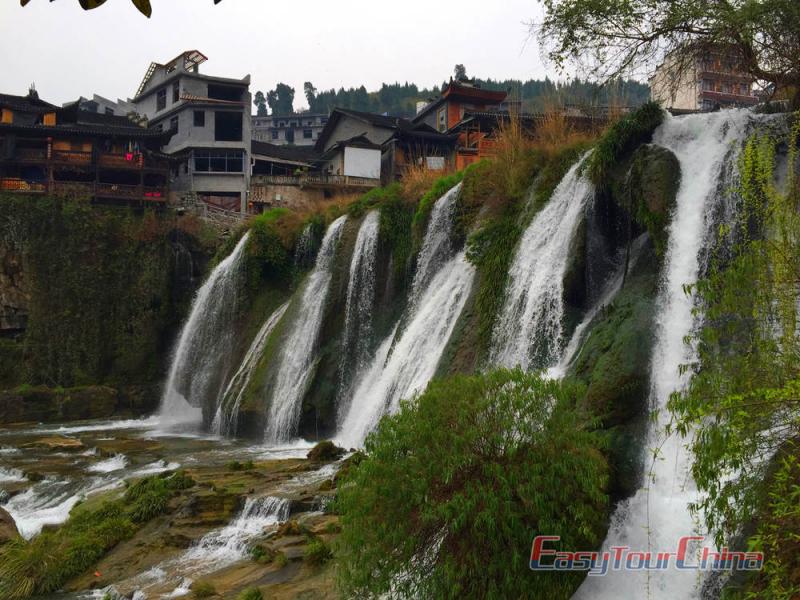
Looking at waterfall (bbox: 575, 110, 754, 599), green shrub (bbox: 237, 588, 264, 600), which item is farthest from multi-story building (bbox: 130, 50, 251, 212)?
green shrub (bbox: 237, 588, 264, 600)

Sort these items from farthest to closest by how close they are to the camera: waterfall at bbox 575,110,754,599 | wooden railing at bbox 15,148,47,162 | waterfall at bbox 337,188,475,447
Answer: wooden railing at bbox 15,148,47,162 → waterfall at bbox 337,188,475,447 → waterfall at bbox 575,110,754,599

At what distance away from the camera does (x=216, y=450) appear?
2073 cm

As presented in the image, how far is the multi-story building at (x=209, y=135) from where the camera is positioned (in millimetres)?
47656

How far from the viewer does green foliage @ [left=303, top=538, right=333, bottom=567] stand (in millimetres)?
10852

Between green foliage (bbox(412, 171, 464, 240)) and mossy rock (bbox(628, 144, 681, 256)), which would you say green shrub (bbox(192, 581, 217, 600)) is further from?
green foliage (bbox(412, 171, 464, 240))

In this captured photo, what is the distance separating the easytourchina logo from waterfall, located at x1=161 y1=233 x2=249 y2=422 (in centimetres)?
2022

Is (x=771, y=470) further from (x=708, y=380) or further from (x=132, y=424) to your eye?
(x=132, y=424)

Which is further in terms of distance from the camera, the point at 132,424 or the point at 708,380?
the point at 132,424

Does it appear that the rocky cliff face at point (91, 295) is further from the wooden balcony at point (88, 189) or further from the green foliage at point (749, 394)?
the green foliage at point (749, 394)

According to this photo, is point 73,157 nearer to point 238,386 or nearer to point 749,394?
point 238,386

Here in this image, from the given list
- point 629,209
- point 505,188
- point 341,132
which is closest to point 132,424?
point 505,188

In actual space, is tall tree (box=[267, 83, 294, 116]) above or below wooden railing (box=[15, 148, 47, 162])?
above

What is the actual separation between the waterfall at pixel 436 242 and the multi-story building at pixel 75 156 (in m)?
25.4

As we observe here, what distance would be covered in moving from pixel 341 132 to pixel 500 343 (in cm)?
3958
